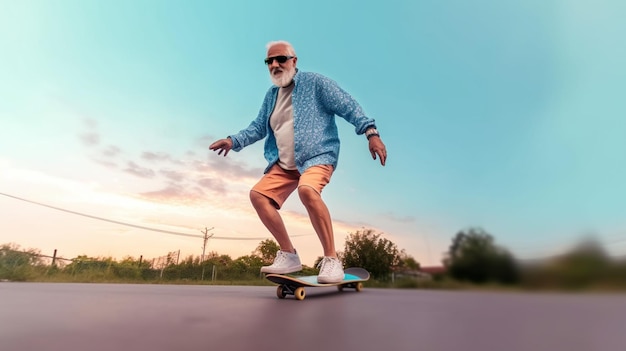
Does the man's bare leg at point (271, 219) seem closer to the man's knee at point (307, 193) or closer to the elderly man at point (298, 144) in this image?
the elderly man at point (298, 144)

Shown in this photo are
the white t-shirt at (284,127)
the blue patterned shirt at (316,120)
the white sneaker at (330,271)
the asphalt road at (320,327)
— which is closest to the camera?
the asphalt road at (320,327)

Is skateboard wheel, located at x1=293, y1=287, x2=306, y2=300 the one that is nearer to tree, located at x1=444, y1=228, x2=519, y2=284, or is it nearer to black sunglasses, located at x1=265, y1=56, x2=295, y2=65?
tree, located at x1=444, y1=228, x2=519, y2=284

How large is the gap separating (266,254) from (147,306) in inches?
146

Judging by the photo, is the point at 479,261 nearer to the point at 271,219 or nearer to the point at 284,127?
the point at 271,219

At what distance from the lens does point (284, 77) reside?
2541 millimetres

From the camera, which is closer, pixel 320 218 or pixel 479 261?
pixel 479 261

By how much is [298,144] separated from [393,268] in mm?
1187

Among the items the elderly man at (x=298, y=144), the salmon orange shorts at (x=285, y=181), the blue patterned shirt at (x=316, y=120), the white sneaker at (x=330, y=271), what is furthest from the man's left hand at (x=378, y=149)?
the white sneaker at (x=330, y=271)

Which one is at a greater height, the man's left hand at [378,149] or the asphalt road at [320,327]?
the man's left hand at [378,149]

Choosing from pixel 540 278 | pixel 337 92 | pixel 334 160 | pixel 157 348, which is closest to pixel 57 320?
pixel 157 348

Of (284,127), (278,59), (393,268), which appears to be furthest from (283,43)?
(393,268)

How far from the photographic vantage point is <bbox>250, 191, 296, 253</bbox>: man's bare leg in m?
2.34

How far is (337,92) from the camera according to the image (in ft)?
8.08

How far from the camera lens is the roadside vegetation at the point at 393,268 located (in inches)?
39.0
